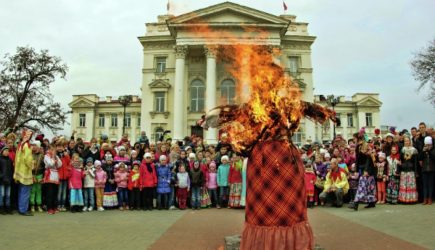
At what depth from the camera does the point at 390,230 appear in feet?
25.7

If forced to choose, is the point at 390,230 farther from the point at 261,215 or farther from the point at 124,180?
the point at 124,180

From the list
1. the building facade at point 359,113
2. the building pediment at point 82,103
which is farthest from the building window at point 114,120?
the building facade at point 359,113

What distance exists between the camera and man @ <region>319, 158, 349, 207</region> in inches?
498

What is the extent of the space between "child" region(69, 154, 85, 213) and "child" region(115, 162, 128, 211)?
1128mm

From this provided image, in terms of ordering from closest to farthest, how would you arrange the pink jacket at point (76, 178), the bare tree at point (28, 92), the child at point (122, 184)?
the pink jacket at point (76, 178), the child at point (122, 184), the bare tree at point (28, 92)

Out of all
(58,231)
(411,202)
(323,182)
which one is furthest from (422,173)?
(58,231)

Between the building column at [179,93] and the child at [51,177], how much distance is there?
92.4 feet

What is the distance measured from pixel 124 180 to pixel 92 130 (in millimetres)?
51960

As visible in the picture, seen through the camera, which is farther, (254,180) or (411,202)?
(411,202)

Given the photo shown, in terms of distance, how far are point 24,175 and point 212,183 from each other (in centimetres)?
591

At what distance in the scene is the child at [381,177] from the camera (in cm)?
1296

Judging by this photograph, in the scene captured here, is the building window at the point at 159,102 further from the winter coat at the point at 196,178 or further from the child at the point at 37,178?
the child at the point at 37,178

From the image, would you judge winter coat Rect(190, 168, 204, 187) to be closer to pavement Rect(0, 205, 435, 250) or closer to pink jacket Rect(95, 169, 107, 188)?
pavement Rect(0, 205, 435, 250)

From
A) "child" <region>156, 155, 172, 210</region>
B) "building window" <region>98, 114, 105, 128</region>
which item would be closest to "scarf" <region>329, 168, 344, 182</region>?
"child" <region>156, 155, 172, 210</region>
